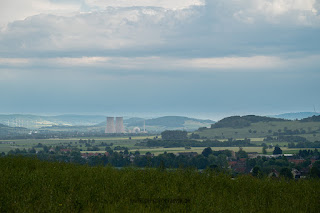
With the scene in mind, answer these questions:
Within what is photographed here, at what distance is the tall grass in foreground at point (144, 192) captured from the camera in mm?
12297

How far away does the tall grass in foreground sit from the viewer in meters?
12.3

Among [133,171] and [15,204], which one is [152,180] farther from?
[15,204]

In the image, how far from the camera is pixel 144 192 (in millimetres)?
13812

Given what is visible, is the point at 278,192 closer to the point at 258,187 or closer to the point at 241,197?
the point at 258,187

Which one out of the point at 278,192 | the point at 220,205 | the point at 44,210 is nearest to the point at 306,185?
the point at 278,192

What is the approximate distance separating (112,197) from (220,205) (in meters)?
3.41

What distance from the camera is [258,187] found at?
1535cm

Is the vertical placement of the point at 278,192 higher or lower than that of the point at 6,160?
lower

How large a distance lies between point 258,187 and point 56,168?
818 centimetres

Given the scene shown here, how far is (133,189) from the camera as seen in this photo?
14062 millimetres

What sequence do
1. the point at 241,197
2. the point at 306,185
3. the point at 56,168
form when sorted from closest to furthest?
1. the point at 241,197
2. the point at 306,185
3. the point at 56,168

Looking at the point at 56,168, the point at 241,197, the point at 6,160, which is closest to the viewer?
the point at 241,197

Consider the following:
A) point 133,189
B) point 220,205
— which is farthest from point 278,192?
point 133,189

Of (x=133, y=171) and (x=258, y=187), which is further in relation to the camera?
(x=133, y=171)
